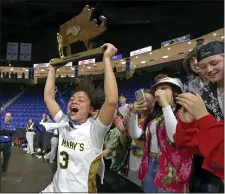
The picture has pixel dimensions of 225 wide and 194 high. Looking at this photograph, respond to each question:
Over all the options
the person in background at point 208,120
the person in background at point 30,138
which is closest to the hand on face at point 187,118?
the person in background at point 208,120

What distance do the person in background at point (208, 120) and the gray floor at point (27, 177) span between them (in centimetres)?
265

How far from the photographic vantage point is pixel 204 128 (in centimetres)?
84

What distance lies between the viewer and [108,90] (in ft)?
4.10

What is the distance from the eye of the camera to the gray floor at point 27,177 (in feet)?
10.9

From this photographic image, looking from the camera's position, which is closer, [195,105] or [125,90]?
[195,105]

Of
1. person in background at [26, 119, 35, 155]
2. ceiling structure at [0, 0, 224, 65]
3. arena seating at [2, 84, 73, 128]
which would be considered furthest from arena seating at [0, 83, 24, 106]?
person in background at [26, 119, 35, 155]

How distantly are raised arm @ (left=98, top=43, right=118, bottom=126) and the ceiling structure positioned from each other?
10.1 m

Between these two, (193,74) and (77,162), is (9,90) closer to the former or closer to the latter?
(77,162)

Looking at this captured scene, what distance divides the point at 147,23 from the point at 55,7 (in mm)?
4770

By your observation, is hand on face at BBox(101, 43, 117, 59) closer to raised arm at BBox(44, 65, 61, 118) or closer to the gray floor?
raised arm at BBox(44, 65, 61, 118)

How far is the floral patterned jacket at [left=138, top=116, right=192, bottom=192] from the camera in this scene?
4.28 ft

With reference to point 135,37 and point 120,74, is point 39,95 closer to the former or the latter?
point 120,74

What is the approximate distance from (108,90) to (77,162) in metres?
0.38

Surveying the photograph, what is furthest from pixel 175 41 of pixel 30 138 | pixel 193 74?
pixel 193 74
